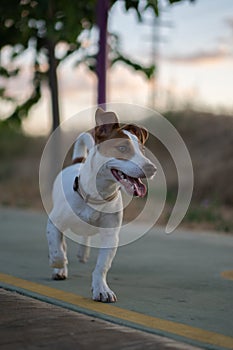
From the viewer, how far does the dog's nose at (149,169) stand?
18.1ft

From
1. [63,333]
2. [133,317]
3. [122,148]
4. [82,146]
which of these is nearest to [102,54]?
[82,146]

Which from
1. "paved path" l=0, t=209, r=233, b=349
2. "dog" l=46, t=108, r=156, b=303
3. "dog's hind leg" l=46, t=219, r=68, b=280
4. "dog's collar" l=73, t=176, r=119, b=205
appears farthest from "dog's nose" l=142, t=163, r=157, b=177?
"dog's hind leg" l=46, t=219, r=68, b=280

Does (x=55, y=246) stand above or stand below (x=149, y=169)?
below

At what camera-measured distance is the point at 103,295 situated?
233 inches

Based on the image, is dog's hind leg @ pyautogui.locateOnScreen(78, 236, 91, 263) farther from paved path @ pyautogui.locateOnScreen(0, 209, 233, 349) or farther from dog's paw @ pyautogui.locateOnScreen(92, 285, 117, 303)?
dog's paw @ pyautogui.locateOnScreen(92, 285, 117, 303)

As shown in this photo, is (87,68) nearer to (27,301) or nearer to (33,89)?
(33,89)

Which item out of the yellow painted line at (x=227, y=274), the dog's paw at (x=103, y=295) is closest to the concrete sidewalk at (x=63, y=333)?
the dog's paw at (x=103, y=295)

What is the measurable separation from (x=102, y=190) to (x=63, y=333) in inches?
57.5

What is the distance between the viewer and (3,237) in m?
10.2

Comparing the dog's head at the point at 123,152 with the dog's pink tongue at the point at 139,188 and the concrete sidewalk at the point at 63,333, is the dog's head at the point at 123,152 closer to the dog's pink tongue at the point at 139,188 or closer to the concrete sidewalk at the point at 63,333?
the dog's pink tongue at the point at 139,188

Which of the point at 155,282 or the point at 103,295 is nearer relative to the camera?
the point at 103,295

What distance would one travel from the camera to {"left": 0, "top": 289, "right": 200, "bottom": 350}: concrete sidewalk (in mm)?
4652

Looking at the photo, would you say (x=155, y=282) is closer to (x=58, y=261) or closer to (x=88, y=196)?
(x=58, y=261)

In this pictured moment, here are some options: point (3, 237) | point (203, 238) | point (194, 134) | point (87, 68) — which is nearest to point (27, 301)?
point (3, 237)
